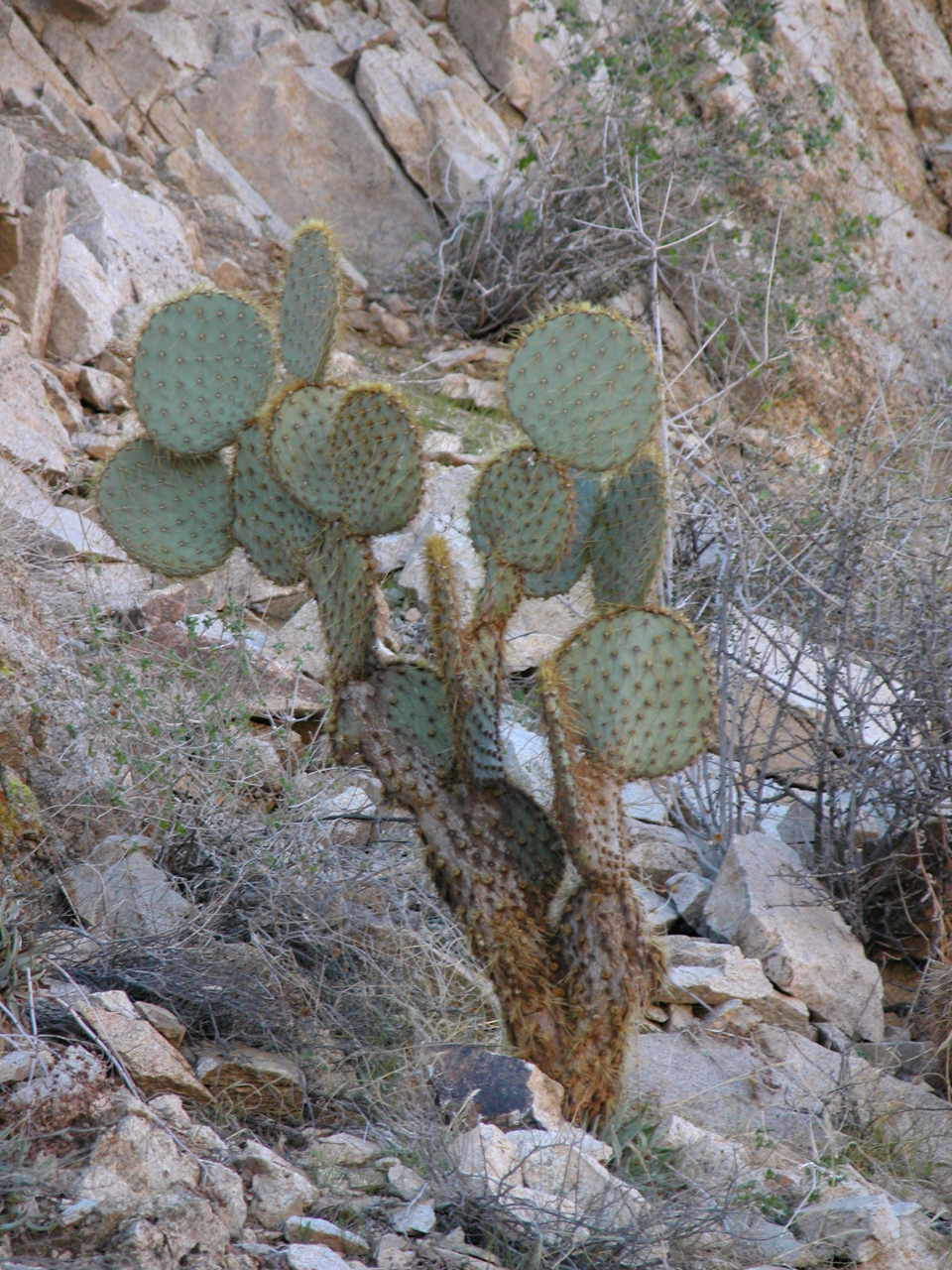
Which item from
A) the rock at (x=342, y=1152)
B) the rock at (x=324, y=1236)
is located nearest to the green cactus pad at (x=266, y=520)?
the rock at (x=342, y=1152)

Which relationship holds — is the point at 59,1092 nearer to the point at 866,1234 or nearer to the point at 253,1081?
the point at 253,1081

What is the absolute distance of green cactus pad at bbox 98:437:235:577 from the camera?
11.5 ft

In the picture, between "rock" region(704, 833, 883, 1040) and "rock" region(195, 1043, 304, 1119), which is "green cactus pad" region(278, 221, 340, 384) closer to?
"rock" region(195, 1043, 304, 1119)

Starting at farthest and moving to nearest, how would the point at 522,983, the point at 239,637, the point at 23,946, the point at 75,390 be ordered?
the point at 75,390 < the point at 239,637 < the point at 522,983 < the point at 23,946

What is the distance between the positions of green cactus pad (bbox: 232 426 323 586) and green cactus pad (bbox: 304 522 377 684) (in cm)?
9

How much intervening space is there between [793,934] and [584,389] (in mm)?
1906

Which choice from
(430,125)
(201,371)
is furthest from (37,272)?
(430,125)

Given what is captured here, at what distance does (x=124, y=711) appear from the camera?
4.05 meters

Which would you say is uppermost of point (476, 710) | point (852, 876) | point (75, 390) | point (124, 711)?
point (476, 710)

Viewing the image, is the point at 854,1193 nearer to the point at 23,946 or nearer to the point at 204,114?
the point at 23,946

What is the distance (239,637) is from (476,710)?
1334 mm

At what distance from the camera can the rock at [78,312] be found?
7043mm

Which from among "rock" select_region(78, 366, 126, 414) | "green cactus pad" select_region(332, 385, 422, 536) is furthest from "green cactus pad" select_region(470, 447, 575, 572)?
"rock" select_region(78, 366, 126, 414)

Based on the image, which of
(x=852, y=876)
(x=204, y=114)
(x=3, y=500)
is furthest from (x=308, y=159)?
(x=852, y=876)
